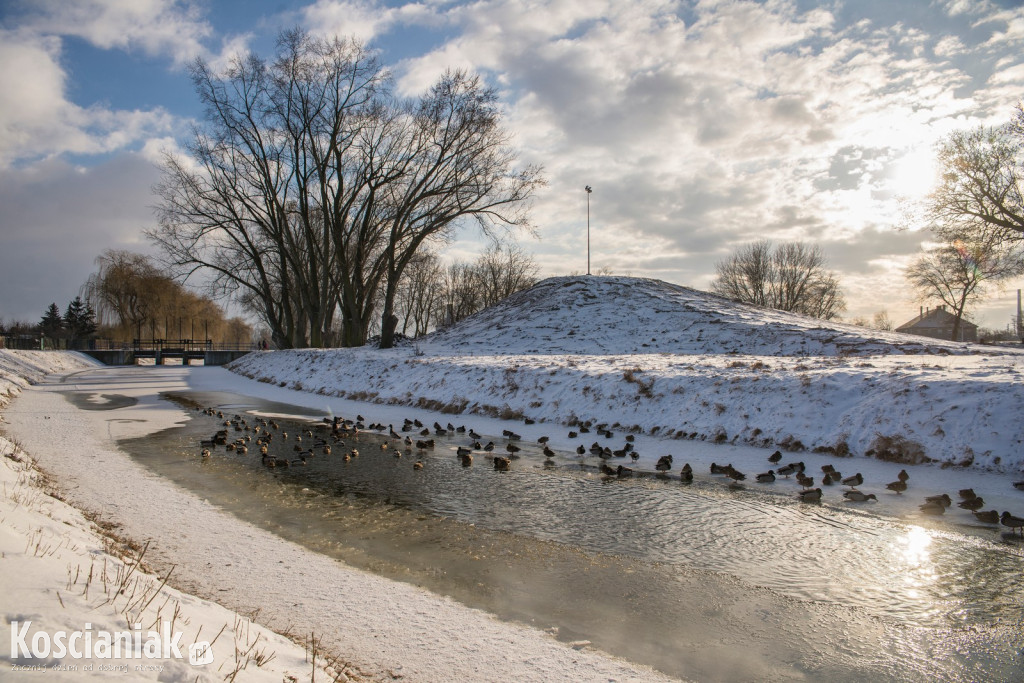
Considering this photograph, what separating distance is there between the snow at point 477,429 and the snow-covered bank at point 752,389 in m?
0.04

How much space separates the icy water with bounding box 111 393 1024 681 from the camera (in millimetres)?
3367

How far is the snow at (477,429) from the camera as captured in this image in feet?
10.7

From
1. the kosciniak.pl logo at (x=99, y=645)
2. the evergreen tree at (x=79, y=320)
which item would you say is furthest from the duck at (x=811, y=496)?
the evergreen tree at (x=79, y=320)

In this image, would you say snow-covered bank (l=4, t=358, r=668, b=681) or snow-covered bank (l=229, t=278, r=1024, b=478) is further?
snow-covered bank (l=229, t=278, r=1024, b=478)

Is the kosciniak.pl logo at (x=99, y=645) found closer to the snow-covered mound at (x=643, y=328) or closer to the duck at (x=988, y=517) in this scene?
the duck at (x=988, y=517)

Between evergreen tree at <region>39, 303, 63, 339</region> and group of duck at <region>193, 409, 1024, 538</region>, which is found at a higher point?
evergreen tree at <region>39, 303, 63, 339</region>

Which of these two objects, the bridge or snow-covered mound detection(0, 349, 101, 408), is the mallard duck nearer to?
snow-covered mound detection(0, 349, 101, 408)

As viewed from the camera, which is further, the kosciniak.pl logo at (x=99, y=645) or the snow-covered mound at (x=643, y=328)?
the snow-covered mound at (x=643, y=328)

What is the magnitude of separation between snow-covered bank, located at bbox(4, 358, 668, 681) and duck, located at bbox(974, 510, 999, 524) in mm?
4658

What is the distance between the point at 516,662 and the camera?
3.17 metres

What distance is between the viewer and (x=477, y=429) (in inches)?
466

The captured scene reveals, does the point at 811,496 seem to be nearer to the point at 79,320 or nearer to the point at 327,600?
the point at 327,600

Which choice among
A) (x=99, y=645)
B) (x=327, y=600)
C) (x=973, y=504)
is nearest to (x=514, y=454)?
(x=327, y=600)

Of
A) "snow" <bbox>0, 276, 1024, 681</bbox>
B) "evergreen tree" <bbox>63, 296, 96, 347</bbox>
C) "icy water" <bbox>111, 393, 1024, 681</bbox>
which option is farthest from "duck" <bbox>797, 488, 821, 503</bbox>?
"evergreen tree" <bbox>63, 296, 96, 347</bbox>
